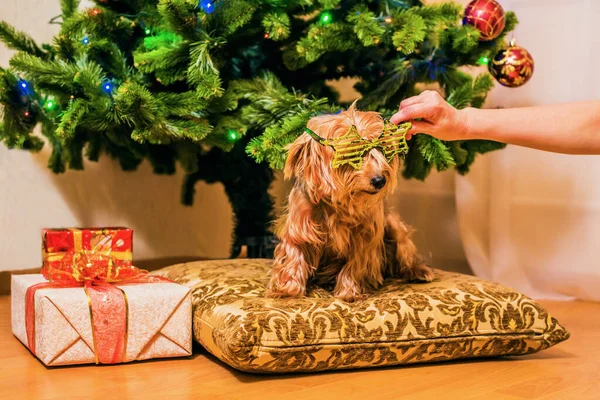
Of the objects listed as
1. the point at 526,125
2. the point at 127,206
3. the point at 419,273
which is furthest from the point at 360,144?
the point at 127,206

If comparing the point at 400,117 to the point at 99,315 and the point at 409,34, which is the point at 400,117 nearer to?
the point at 409,34

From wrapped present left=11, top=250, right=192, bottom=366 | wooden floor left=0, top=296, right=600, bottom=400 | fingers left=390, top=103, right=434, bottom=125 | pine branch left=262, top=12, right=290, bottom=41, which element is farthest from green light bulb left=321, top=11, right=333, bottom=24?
wooden floor left=0, top=296, right=600, bottom=400

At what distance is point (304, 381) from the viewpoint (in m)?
1.66

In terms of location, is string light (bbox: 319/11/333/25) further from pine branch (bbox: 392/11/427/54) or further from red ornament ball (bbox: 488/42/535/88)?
red ornament ball (bbox: 488/42/535/88)

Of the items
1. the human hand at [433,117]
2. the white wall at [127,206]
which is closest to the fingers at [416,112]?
the human hand at [433,117]

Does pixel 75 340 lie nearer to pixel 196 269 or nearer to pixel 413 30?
pixel 196 269

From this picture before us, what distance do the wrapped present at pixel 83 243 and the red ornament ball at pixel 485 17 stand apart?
4.15ft

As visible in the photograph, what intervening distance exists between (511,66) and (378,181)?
1.03 m

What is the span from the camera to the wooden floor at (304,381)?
1.56m

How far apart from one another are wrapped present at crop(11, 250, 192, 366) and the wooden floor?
0.03m

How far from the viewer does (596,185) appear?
282 cm

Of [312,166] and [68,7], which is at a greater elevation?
[68,7]

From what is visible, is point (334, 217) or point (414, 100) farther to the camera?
point (334, 217)

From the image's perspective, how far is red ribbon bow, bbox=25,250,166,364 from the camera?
1730 millimetres
